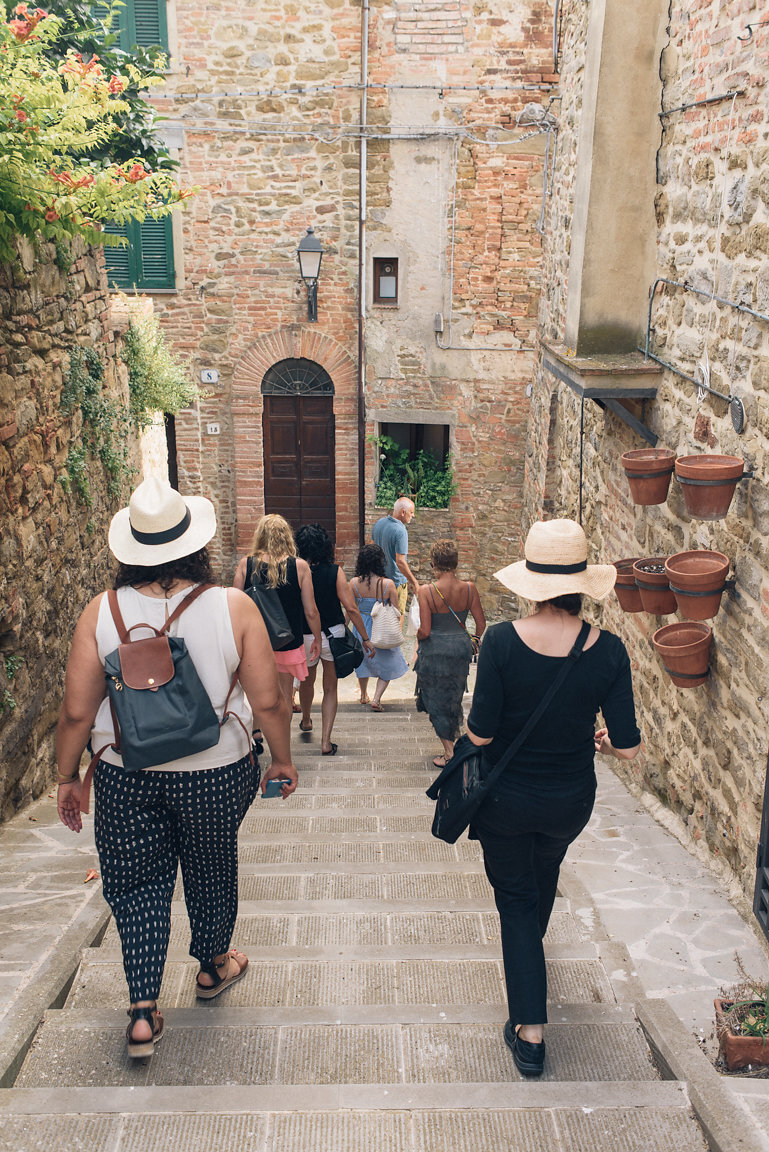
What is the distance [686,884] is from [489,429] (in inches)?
318

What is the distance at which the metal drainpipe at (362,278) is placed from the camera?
10.5 metres

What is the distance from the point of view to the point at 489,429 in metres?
11.4

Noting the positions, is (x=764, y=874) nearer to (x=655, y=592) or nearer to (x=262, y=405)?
(x=655, y=592)

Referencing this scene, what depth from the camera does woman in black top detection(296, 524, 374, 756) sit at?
18.3ft

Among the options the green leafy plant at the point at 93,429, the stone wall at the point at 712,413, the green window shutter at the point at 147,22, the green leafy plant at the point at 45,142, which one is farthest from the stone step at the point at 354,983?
the green window shutter at the point at 147,22

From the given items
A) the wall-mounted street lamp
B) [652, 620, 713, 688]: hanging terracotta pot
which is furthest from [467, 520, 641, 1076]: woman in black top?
the wall-mounted street lamp

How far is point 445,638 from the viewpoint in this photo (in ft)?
18.7

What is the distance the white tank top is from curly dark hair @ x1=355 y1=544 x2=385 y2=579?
146 inches

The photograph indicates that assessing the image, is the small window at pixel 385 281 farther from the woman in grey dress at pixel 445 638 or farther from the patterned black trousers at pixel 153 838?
the patterned black trousers at pixel 153 838

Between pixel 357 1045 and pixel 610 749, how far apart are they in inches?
41.7

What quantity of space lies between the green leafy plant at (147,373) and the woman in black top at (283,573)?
275cm

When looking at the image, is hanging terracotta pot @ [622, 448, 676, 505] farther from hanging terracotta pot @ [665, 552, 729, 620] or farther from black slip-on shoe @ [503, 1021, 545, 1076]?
black slip-on shoe @ [503, 1021, 545, 1076]

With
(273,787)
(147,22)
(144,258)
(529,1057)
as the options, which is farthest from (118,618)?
(147,22)

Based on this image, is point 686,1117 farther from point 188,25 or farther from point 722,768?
point 188,25
